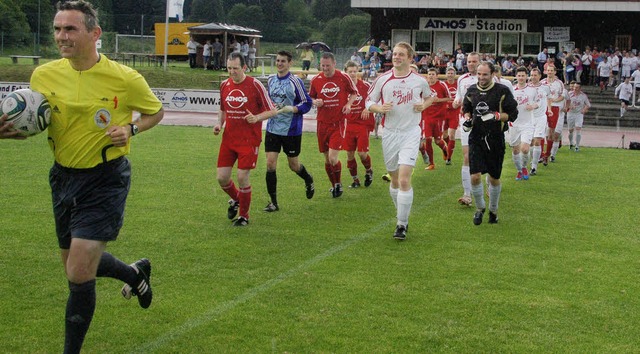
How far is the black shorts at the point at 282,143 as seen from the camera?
1222 centimetres

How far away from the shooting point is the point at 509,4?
1761 inches

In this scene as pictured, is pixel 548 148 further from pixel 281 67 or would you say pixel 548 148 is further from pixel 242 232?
pixel 242 232

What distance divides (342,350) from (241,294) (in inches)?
65.1

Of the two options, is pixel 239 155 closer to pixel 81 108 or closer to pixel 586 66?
pixel 81 108

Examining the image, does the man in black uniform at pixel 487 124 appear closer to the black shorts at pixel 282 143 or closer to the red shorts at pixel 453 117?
the black shorts at pixel 282 143

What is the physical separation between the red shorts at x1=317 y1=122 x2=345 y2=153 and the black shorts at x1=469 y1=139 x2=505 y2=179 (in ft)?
10.9

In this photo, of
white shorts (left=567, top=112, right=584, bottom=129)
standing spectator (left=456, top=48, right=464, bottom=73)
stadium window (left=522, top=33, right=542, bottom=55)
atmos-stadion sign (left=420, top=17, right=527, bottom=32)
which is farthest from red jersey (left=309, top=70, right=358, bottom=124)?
stadium window (left=522, top=33, right=542, bottom=55)

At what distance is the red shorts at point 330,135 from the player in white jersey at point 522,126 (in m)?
3.44

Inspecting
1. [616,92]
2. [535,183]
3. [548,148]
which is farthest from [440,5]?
[535,183]

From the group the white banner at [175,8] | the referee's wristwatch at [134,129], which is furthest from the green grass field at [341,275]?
the white banner at [175,8]

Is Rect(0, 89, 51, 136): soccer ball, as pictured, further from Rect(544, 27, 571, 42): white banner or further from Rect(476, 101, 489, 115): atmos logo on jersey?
Rect(544, 27, 571, 42): white banner

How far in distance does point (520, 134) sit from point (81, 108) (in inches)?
449

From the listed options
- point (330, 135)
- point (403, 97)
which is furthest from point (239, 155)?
point (330, 135)

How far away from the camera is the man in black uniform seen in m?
11.0
